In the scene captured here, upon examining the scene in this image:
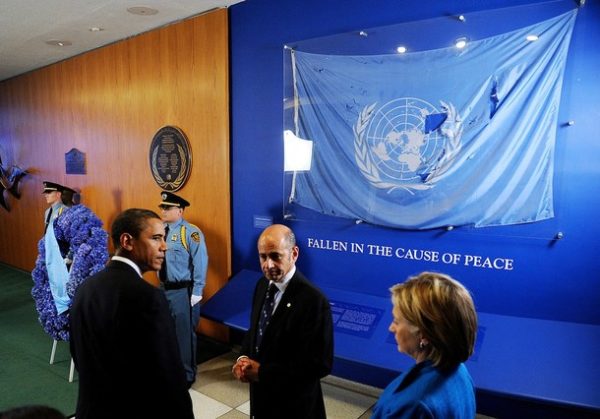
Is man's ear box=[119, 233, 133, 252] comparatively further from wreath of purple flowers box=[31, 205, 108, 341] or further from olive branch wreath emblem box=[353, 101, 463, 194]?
wreath of purple flowers box=[31, 205, 108, 341]

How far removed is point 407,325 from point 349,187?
1893 millimetres

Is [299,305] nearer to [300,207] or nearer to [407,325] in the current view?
[407,325]

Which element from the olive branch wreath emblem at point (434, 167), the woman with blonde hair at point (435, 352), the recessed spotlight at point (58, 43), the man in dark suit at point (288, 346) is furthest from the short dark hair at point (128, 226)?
the recessed spotlight at point (58, 43)

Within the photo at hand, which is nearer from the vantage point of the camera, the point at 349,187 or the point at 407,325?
the point at 407,325

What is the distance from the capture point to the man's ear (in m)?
1.48

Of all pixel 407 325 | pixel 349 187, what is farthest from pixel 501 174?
pixel 407 325

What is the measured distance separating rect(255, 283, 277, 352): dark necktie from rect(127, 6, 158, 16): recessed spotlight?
118 inches

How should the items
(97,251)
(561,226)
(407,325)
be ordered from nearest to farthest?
1. (407,325)
2. (561,226)
3. (97,251)

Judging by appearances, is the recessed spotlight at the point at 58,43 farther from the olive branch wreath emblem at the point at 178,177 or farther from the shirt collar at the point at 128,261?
the shirt collar at the point at 128,261

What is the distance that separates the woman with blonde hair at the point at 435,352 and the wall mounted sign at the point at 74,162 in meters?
5.28

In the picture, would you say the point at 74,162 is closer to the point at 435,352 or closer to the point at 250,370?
the point at 250,370

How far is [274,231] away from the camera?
170cm

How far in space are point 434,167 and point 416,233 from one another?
0.44m

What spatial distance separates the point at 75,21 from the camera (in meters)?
3.93
